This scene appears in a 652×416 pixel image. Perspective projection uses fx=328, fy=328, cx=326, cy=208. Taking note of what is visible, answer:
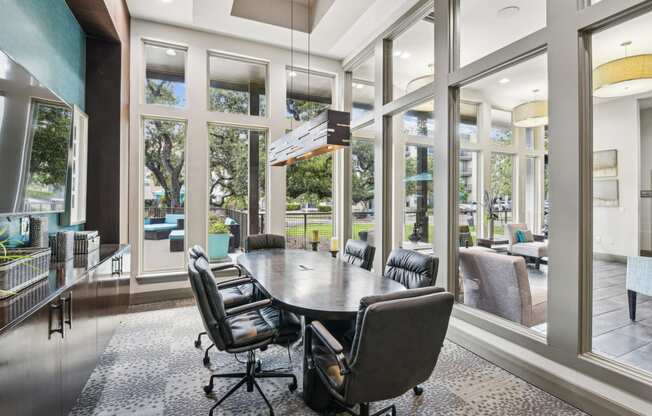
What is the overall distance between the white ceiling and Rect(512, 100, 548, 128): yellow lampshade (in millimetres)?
1918

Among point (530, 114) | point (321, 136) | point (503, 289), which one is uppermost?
point (530, 114)

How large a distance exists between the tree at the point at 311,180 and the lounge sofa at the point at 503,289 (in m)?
2.96

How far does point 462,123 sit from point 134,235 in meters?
4.63

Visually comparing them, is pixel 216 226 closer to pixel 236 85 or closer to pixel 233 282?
pixel 236 85

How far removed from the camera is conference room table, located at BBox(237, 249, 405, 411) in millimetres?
2066

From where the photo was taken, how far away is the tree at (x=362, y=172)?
538cm

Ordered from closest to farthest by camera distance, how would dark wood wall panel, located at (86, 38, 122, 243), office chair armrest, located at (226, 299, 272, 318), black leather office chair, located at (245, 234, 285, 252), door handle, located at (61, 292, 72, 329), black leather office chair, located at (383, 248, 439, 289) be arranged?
door handle, located at (61, 292, 72, 329)
office chair armrest, located at (226, 299, 272, 318)
black leather office chair, located at (383, 248, 439, 289)
dark wood wall panel, located at (86, 38, 122, 243)
black leather office chair, located at (245, 234, 285, 252)

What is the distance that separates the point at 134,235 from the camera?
4.64 metres

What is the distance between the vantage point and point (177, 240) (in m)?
5.00

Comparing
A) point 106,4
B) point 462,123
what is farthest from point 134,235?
point 462,123

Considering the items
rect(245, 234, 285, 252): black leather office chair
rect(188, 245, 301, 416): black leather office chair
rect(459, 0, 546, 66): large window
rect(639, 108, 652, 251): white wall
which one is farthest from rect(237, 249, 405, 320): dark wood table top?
rect(459, 0, 546, 66): large window

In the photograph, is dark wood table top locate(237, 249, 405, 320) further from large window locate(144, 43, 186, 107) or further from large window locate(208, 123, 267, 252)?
large window locate(144, 43, 186, 107)

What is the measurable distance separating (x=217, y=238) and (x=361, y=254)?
105 inches

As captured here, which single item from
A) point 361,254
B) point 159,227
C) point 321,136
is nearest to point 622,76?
point 321,136
